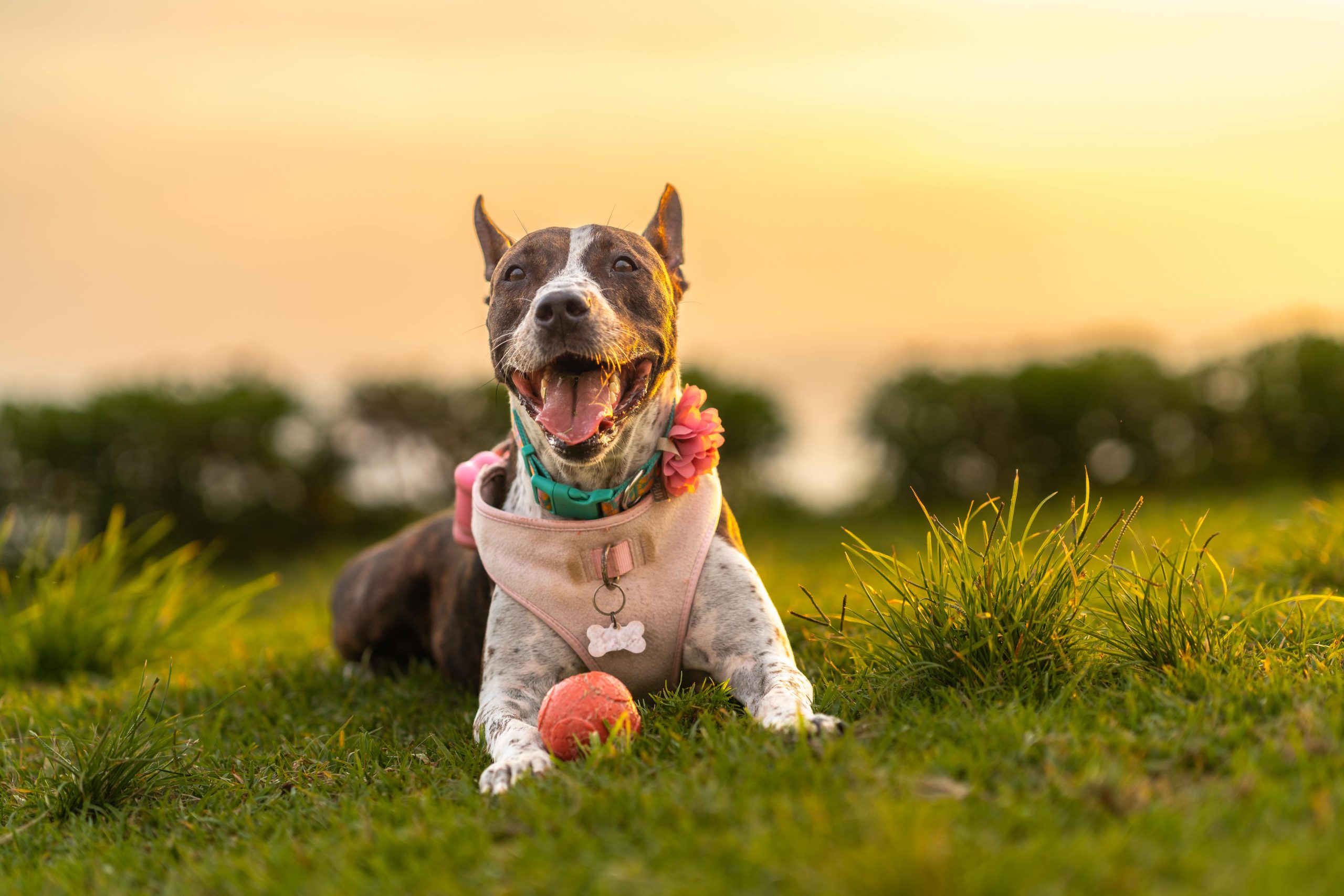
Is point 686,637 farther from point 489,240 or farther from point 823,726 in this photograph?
point 489,240

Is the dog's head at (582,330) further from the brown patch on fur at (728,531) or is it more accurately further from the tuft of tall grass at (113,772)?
the tuft of tall grass at (113,772)

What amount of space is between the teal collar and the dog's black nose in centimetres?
52

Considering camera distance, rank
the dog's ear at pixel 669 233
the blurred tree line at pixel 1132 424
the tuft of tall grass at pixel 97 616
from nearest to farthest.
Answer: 1. the dog's ear at pixel 669 233
2. the tuft of tall grass at pixel 97 616
3. the blurred tree line at pixel 1132 424

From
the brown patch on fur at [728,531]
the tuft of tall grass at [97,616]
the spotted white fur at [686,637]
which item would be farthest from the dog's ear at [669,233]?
the tuft of tall grass at [97,616]

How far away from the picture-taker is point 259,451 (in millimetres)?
11859

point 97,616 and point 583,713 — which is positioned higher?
point 583,713

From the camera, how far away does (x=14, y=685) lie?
20.7ft

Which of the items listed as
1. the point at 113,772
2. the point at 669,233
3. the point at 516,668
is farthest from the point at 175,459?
the point at 516,668

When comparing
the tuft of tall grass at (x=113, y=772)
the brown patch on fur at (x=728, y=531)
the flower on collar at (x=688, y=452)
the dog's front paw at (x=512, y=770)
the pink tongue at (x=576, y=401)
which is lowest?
the tuft of tall grass at (x=113, y=772)

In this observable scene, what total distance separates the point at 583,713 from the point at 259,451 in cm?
931

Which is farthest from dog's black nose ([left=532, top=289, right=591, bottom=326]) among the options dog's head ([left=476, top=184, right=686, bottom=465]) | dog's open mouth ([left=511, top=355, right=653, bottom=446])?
dog's open mouth ([left=511, top=355, right=653, bottom=446])

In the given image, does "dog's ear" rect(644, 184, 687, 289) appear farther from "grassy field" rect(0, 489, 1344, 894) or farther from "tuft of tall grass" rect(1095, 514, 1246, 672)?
"tuft of tall grass" rect(1095, 514, 1246, 672)

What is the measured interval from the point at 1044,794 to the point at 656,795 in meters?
0.94

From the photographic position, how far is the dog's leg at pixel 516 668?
149 inches
